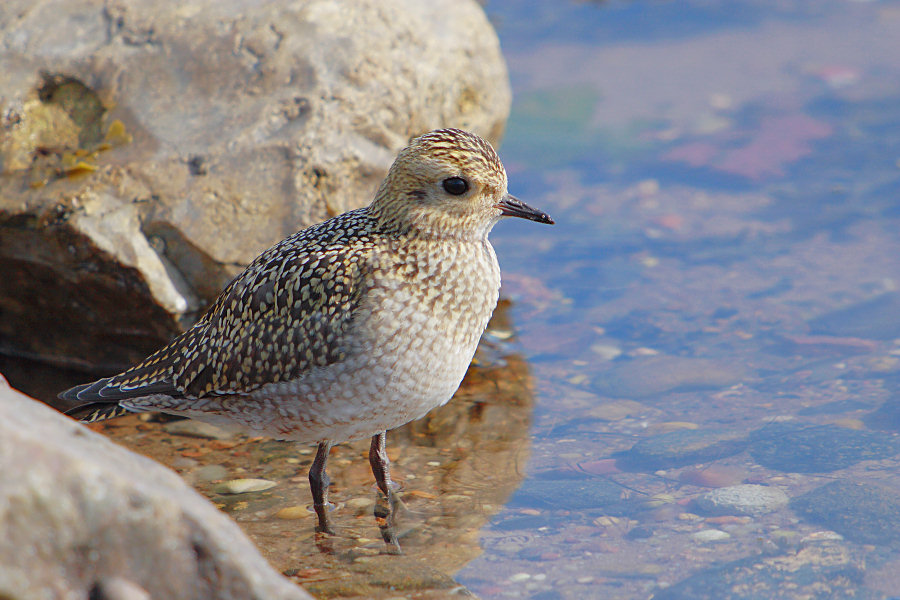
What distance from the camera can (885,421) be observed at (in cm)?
635

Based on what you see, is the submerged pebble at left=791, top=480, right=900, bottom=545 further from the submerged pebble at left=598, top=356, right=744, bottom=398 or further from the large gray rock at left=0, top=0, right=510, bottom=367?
the large gray rock at left=0, top=0, right=510, bottom=367

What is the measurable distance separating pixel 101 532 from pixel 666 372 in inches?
187

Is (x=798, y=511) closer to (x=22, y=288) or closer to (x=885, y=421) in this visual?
(x=885, y=421)

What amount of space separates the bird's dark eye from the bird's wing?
0.50 m

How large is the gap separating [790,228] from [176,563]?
23.8 ft

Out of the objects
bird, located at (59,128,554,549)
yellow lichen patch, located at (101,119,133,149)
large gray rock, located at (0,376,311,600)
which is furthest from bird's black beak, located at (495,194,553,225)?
yellow lichen patch, located at (101,119,133,149)

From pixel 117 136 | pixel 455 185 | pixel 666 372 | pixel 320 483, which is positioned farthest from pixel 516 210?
pixel 117 136

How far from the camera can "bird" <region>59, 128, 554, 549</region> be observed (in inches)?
192

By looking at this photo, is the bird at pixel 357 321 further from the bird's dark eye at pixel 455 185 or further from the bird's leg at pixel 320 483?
the bird's leg at pixel 320 483

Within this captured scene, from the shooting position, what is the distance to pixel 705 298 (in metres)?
8.19

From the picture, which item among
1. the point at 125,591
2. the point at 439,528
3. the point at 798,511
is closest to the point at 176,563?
the point at 125,591

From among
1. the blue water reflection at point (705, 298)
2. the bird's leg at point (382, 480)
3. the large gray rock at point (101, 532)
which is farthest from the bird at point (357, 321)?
the large gray rock at point (101, 532)

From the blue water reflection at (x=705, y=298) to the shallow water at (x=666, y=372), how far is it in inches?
0.8

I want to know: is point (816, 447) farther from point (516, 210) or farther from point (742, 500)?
point (516, 210)
